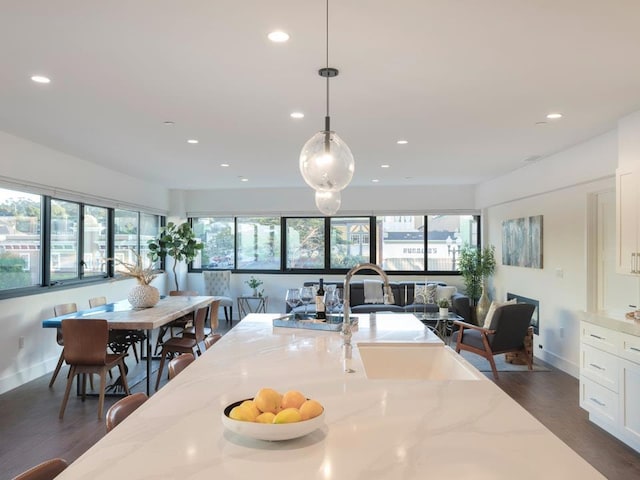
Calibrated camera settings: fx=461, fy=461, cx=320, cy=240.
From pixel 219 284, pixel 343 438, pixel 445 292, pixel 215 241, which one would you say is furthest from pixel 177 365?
pixel 215 241

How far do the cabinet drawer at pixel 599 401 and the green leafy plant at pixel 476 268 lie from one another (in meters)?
3.81

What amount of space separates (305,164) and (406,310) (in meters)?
5.64

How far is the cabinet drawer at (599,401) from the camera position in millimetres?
3441

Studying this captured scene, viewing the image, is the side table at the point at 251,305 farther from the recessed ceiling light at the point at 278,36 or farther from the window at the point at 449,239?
the recessed ceiling light at the point at 278,36

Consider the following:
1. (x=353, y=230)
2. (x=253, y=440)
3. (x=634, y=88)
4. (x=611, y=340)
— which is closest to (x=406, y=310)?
(x=353, y=230)

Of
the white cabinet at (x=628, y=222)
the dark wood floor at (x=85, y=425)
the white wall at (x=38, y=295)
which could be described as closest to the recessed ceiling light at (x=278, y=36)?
the white cabinet at (x=628, y=222)

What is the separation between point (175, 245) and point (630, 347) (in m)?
6.69

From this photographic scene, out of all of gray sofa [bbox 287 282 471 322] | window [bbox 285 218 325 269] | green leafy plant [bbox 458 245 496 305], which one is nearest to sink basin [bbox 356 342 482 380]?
gray sofa [bbox 287 282 471 322]

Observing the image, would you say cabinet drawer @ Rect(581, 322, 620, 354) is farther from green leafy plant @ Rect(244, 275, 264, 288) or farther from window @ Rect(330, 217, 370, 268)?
green leafy plant @ Rect(244, 275, 264, 288)

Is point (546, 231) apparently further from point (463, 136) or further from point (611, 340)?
point (611, 340)

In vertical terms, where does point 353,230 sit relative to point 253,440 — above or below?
above

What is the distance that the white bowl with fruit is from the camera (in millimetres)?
1225

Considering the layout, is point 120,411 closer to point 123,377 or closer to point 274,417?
point 274,417

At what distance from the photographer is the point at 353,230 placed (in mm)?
8758
